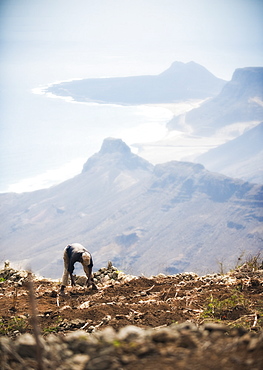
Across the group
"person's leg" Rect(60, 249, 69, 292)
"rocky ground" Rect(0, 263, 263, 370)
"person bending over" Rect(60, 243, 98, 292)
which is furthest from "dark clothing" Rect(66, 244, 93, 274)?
"rocky ground" Rect(0, 263, 263, 370)

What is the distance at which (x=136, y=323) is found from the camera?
27.0 feet

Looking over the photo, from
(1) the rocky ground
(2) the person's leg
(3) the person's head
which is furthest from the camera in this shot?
(3) the person's head

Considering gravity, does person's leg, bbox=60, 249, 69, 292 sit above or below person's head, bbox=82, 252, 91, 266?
below

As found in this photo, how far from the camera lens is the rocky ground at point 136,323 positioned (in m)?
4.19

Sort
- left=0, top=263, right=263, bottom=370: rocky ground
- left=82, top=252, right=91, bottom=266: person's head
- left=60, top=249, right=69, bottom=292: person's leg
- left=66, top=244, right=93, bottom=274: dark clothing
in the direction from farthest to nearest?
left=66, top=244, right=93, bottom=274: dark clothing
left=82, top=252, right=91, bottom=266: person's head
left=60, top=249, right=69, bottom=292: person's leg
left=0, top=263, right=263, bottom=370: rocky ground

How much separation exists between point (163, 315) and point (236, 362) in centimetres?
482

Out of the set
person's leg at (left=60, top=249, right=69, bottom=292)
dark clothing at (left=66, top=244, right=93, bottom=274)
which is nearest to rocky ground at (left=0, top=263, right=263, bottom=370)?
person's leg at (left=60, top=249, right=69, bottom=292)

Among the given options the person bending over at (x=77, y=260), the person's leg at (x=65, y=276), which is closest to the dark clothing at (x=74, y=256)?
the person bending over at (x=77, y=260)

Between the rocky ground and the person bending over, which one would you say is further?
the person bending over

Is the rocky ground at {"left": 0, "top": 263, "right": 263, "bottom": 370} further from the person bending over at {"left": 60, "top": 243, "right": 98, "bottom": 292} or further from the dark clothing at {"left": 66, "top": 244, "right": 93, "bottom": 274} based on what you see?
the dark clothing at {"left": 66, "top": 244, "right": 93, "bottom": 274}

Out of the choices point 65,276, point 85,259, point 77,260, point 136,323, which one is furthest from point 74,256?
point 136,323

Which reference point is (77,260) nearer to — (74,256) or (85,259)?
(74,256)

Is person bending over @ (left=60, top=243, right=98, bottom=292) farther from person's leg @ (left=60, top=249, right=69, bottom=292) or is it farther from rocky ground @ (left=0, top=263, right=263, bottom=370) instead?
rocky ground @ (left=0, top=263, right=263, bottom=370)

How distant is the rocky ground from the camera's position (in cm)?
419
